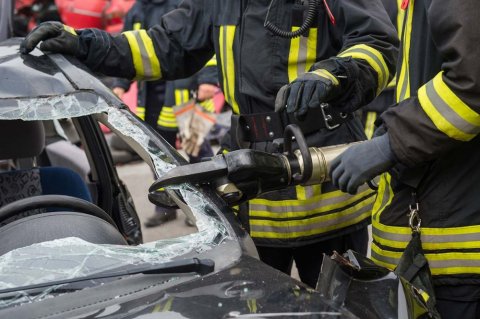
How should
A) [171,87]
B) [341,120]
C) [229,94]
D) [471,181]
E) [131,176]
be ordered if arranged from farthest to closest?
[131,176], [171,87], [229,94], [341,120], [471,181]

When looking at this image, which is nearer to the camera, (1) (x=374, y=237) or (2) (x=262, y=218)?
(1) (x=374, y=237)

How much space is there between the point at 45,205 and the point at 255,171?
59cm

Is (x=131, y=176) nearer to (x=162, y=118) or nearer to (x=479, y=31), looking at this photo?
(x=162, y=118)

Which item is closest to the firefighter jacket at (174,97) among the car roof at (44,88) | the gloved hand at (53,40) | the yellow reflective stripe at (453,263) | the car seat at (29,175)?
the car seat at (29,175)

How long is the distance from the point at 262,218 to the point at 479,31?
1.05 metres

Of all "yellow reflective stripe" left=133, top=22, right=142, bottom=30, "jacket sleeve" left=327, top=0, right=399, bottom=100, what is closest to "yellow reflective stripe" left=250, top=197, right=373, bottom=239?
"jacket sleeve" left=327, top=0, right=399, bottom=100

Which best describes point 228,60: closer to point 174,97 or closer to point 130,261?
point 130,261

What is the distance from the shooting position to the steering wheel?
78.7 inches

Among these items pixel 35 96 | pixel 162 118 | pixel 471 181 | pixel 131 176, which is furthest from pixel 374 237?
pixel 131 176

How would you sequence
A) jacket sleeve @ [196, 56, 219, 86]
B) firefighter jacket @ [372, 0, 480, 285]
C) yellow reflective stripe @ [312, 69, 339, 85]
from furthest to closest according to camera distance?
jacket sleeve @ [196, 56, 219, 86]
yellow reflective stripe @ [312, 69, 339, 85]
firefighter jacket @ [372, 0, 480, 285]

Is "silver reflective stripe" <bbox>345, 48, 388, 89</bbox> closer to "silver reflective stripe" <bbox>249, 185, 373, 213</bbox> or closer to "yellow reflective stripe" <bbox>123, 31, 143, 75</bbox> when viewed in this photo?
"silver reflective stripe" <bbox>249, 185, 373, 213</bbox>

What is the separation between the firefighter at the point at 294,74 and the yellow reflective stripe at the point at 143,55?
0.06m

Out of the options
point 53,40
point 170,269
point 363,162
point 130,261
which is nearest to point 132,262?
point 130,261

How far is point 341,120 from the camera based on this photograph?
2398 millimetres
